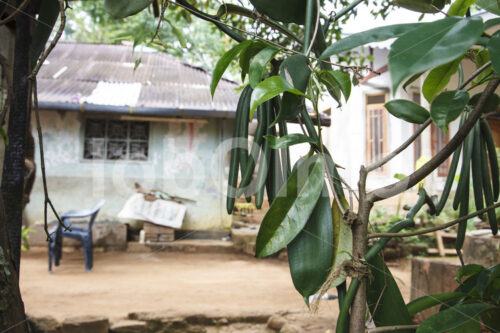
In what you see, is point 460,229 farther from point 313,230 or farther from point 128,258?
point 128,258

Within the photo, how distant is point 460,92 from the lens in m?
→ 0.35

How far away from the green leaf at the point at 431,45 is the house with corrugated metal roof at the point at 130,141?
375cm

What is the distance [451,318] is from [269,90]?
12.2 inches

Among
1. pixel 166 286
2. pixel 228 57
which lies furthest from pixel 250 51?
pixel 166 286

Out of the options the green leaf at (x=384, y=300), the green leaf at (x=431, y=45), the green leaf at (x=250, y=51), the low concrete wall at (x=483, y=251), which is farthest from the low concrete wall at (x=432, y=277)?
the green leaf at (x=431, y=45)

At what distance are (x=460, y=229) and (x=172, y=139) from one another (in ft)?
13.1

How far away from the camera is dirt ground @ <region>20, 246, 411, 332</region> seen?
2237mm

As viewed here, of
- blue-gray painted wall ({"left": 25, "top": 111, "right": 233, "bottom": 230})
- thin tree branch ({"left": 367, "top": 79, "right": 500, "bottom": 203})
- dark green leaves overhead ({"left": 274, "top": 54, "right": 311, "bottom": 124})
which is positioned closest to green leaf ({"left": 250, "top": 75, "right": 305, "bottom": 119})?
dark green leaves overhead ({"left": 274, "top": 54, "right": 311, "bottom": 124})

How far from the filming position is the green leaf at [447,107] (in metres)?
A: 0.34

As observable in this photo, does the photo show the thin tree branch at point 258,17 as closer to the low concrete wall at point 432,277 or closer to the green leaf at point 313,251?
the green leaf at point 313,251

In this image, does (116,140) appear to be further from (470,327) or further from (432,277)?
(470,327)

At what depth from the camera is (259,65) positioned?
1.41 ft

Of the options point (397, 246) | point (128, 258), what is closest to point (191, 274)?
point (128, 258)

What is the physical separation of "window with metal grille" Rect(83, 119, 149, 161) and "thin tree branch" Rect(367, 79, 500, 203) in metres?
4.15
